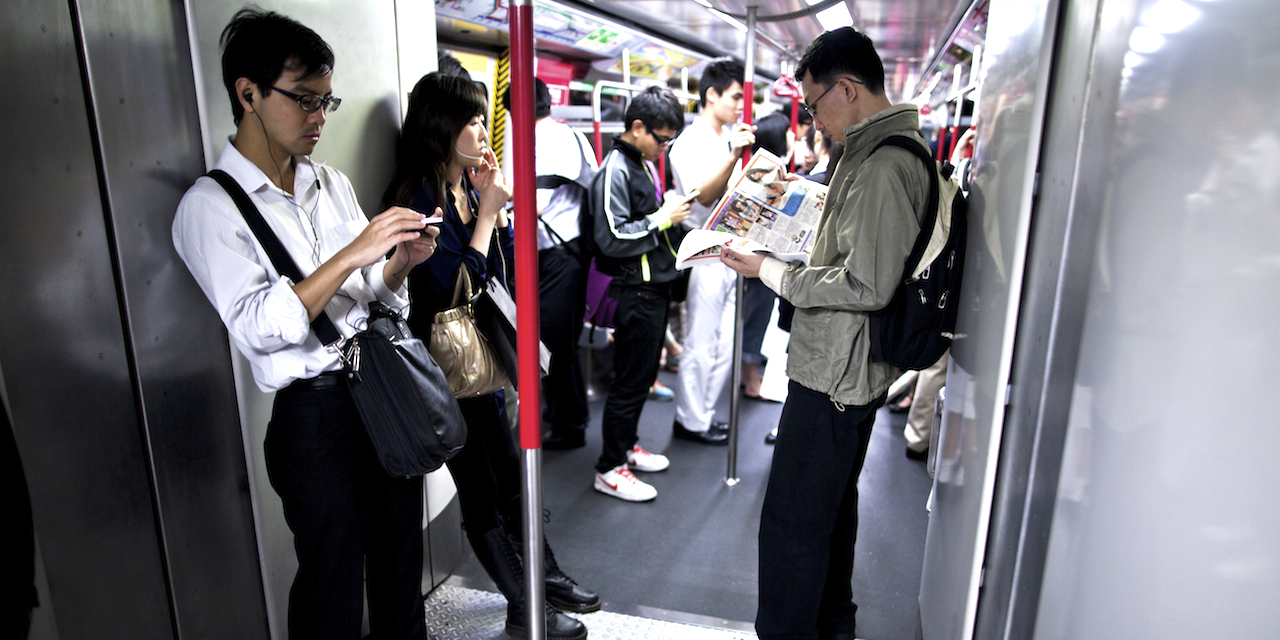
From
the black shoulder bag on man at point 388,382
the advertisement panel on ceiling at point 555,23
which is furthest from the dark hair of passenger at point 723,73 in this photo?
the black shoulder bag on man at point 388,382

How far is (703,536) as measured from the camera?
3055 mm

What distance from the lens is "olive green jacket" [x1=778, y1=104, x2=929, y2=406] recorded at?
65.9 inches

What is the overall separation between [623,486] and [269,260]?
2214mm

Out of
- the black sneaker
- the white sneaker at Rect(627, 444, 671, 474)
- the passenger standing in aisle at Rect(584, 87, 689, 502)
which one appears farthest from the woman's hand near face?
the black sneaker

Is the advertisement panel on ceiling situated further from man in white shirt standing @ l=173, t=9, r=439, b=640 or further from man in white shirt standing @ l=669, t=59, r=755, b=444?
man in white shirt standing @ l=173, t=9, r=439, b=640

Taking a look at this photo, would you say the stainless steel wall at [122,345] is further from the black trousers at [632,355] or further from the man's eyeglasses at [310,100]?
the black trousers at [632,355]

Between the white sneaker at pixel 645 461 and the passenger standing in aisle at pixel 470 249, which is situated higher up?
the passenger standing in aisle at pixel 470 249

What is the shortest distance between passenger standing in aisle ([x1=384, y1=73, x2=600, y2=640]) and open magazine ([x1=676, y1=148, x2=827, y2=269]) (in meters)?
0.61

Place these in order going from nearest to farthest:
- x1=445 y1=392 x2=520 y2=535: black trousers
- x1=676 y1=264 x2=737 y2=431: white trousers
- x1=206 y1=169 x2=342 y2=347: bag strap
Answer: x1=206 y1=169 x2=342 y2=347: bag strap < x1=445 y1=392 x2=520 y2=535: black trousers < x1=676 y1=264 x2=737 y2=431: white trousers

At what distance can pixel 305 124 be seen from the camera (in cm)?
157

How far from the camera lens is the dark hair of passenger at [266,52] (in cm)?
149

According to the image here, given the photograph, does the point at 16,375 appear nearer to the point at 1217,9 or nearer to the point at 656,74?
the point at 1217,9

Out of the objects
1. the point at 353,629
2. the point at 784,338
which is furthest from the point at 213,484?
the point at 784,338

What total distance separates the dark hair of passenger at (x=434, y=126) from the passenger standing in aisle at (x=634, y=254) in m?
1.19
